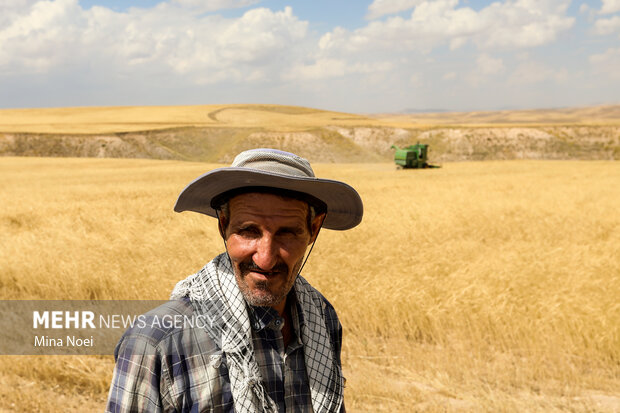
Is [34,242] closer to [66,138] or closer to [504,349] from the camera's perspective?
[504,349]

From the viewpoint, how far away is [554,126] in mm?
75750

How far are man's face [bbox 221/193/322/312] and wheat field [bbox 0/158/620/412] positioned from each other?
3194 mm

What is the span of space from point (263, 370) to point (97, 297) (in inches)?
240

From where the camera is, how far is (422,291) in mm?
6777

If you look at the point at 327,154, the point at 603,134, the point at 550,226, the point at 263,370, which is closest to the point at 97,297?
the point at 263,370

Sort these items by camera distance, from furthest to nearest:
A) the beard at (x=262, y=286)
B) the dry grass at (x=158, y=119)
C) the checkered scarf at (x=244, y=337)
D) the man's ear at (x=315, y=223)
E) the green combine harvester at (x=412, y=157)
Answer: the dry grass at (x=158, y=119)
the green combine harvester at (x=412, y=157)
the man's ear at (x=315, y=223)
the beard at (x=262, y=286)
the checkered scarf at (x=244, y=337)

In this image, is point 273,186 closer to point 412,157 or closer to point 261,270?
point 261,270

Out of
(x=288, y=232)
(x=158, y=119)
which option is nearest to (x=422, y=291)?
(x=288, y=232)

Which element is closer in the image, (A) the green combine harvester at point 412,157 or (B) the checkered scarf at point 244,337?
(B) the checkered scarf at point 244,337

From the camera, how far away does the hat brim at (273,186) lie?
1.90 metres

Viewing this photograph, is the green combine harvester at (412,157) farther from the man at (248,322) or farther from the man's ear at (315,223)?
the man at (248,322)

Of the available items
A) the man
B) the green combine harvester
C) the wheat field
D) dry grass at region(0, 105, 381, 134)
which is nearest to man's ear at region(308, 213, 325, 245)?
the man

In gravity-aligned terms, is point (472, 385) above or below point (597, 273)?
below

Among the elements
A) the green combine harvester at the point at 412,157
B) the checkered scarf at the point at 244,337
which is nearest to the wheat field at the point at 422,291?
the checkered scarf at the point at 244,337
